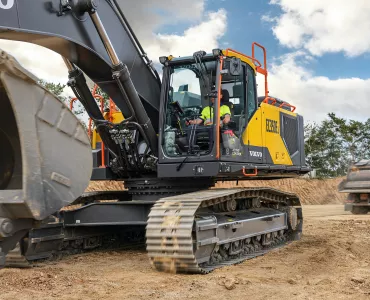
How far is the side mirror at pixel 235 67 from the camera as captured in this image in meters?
7.93

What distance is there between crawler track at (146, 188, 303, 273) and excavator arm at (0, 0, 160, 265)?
1235mm

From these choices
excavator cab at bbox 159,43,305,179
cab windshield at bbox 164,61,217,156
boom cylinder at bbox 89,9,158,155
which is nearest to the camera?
boom cylinder at bbox 89,9,158,155

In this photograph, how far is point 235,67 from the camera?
7973 millimetres

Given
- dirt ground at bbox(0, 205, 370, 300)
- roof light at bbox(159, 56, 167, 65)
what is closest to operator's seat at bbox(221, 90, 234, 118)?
roof light at bbox(159, 56, 167, 65)

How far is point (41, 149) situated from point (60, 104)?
51 centimetres

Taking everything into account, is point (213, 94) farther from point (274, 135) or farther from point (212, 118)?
point (274, 135)

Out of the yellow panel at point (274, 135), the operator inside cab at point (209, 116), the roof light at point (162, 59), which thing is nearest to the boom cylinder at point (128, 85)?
the operator inside cab at point (209, 116)

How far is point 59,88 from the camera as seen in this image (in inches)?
1016

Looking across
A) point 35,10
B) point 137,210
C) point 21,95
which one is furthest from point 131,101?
point 21,95

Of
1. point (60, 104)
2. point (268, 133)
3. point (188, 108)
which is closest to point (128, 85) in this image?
point (188, 108)

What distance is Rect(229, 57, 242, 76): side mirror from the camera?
793cm

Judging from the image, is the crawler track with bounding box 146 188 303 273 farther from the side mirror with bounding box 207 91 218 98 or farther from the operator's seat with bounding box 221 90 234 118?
the side mirror with bounding box 207 91 218 98

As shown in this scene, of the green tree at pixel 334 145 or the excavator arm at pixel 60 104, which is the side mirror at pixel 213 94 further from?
the green tree at pixel 334 145

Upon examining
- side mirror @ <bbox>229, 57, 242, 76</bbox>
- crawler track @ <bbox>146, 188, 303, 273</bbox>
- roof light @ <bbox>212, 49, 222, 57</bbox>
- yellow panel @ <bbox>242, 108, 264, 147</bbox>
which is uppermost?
roof light @ <bbox>212, 49, 222, 57</bbox>
